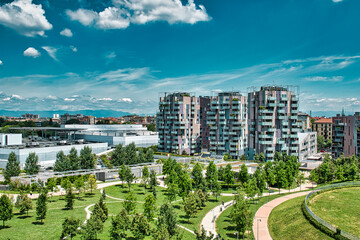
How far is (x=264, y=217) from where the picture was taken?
3966 cm

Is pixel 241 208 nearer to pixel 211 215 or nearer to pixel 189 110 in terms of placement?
pixel 211 215

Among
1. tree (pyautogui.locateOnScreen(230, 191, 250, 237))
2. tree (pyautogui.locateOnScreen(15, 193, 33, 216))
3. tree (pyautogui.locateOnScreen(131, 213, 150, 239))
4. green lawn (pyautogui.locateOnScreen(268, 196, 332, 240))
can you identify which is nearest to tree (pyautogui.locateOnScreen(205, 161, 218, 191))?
green lawn (pyautogui.locateOnScreen(268, 196, 332, 240))

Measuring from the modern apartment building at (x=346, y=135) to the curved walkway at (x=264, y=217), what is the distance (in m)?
36.3

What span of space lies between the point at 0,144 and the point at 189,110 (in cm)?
6568

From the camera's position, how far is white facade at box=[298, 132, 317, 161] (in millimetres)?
88312

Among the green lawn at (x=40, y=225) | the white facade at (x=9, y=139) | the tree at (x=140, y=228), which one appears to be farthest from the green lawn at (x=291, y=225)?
the white facade at (x=9, y=139)

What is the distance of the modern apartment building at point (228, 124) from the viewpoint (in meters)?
86.7

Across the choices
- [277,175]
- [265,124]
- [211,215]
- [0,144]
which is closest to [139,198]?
[211,215]

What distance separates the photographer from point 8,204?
33094 mm

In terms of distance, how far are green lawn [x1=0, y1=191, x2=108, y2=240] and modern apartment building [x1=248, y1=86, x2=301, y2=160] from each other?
176 ft

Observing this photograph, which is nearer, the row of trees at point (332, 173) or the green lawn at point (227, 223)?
the green lawn at point (227, 223)

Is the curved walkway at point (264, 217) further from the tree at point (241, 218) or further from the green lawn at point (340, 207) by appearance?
the green lawn at point (340, 207)

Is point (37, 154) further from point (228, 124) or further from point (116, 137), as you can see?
point (228, 124)

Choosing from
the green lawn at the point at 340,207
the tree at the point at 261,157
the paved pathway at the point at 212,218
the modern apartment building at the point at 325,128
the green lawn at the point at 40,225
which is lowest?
the paved pathway at the point at 212,218
